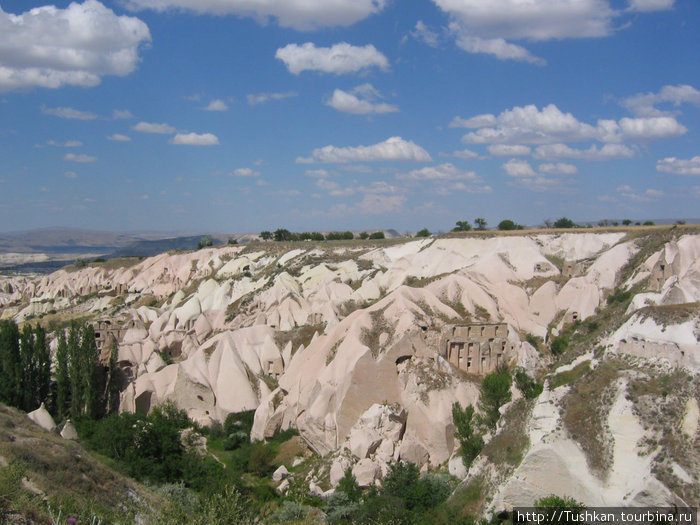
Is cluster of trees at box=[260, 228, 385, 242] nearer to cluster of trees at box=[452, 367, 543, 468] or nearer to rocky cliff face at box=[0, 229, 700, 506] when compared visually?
rocky cliff face at box=[0, 229, 700, 506]

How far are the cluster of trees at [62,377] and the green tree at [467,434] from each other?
22.8 metres

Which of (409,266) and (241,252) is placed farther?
(241,252)

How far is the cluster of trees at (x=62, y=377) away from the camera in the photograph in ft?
113

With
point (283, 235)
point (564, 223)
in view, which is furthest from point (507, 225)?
point (283, 235)

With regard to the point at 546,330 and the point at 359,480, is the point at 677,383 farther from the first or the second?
the point at 546,330

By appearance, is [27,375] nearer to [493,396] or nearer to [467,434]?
[467,434]

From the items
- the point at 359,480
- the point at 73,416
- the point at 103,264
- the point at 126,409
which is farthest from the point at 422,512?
the point at 103,264

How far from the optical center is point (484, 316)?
1217 inches

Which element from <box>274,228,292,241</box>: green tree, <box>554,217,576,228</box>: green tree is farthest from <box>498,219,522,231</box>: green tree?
<box>274,228,292,241</box>: green tree

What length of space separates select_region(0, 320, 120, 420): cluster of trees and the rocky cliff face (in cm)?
198

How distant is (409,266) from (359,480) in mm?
26927

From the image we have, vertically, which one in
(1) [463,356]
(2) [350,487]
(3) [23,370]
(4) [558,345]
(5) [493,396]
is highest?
(4) [558,345]

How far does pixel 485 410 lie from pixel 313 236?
197ft

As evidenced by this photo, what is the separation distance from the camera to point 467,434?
21312mm
